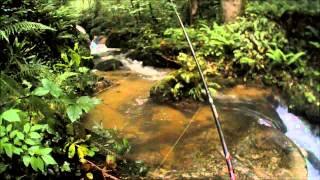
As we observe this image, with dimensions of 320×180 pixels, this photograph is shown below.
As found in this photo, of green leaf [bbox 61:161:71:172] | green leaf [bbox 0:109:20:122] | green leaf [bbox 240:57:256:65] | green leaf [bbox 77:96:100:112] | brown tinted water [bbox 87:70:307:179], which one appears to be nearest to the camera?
green leaf [bbox 0:109:20:122]

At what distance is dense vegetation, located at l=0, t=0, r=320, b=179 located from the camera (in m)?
2.42

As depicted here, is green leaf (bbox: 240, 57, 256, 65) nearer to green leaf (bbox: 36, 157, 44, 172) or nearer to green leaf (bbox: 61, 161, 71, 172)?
green leaf (bbox: 61, 161, 71, 172)

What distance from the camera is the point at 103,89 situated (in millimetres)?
7145

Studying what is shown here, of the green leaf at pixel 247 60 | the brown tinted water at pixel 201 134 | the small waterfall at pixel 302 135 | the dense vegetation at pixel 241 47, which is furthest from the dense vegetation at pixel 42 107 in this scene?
the green leaf at pixel 247 60

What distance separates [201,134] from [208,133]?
4.3 inches

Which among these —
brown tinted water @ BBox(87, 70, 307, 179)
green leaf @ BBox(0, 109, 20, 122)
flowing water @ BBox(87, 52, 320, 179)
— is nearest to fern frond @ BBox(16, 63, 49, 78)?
green leaf @ BBox(0, 109, 20, 122)

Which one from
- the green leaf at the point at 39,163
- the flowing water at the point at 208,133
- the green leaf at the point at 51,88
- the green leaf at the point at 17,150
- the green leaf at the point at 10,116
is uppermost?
the green leaf at the point at 51,88

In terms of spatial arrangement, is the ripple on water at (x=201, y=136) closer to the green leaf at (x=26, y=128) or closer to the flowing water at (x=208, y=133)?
the flowing water at (x=208, y=133)

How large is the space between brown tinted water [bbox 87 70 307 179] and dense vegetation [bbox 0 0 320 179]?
1.35ft

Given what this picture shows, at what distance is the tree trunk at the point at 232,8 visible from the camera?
9.38m

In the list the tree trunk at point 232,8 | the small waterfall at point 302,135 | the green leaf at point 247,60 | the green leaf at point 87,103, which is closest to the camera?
the green leaf at point 87,103

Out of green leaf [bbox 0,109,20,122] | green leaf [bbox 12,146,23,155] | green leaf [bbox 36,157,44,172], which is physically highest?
green leaf [bbox 0,109,20,122]

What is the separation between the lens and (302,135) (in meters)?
6.83

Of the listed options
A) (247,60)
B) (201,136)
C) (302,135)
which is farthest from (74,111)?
(247,60)
